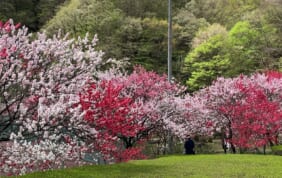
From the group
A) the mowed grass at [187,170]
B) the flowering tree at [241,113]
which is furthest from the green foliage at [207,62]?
the mowed grass at [187,170]

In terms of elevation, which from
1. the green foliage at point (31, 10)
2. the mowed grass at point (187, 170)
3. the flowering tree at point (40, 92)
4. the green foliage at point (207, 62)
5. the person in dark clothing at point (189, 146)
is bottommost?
the mowed grass at point (187, 170)

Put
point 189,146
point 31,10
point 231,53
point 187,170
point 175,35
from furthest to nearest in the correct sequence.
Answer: point 31,10 → point 175,35 → point 231,53 → point 189,146 → point 187,170

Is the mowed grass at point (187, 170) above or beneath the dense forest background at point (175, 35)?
beneath

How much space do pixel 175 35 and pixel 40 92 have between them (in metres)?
39.3

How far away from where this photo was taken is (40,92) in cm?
830

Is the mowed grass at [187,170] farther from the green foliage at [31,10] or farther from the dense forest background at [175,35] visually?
the green foliage at [31,10]

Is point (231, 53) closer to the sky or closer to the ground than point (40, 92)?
closer to the sky

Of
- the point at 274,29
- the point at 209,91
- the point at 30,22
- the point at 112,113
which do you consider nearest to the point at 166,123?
the point at 209,91

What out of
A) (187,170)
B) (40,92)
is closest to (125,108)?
(187,170)

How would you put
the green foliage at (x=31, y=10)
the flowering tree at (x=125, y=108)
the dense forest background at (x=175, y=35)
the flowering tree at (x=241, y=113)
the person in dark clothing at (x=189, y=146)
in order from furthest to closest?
the green foliage at (x=31, y=10) < the dense forest background at (x=175, y=35) < the flowering tree at (x=241, y=113) < the person in dark clothing at (x=189, y=146) < the flowering tree at (x=125, y=108)

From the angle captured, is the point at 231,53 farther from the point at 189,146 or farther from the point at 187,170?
the point at 187,170

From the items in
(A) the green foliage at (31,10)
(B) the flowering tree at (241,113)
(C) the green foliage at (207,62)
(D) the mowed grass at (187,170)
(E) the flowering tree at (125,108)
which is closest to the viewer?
(E) the flowering tree at (125,108)

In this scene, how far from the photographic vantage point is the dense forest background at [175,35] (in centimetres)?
4138

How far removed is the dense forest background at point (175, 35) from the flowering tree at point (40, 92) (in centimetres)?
3035
